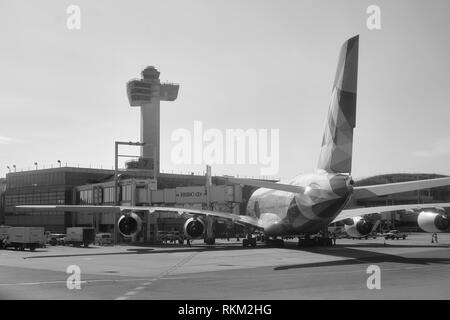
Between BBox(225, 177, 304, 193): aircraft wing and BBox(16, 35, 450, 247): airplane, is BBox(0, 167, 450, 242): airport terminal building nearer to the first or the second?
BBox(16, 35, 450, 247): airplane

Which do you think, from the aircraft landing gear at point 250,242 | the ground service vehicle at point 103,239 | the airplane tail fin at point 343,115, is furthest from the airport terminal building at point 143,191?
the airplane tail fin at point 343,115

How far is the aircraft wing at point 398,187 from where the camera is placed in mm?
26047

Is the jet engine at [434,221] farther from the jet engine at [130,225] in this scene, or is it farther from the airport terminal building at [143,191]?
the jet engine at [130,225]

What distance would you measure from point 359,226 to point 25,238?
32522 mm

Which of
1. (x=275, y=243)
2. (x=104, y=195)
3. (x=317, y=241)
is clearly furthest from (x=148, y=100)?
(x=317, y=241)

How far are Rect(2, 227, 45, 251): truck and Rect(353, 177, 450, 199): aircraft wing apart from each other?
110ft

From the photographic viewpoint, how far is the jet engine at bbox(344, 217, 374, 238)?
4606 centimetres

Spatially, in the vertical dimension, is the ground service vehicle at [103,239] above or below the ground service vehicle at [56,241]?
above

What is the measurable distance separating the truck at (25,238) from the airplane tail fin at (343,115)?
102ft

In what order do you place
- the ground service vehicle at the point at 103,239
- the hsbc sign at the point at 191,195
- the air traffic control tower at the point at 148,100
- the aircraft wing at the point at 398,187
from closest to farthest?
the aircraft wing at the point at 398,187
the ground service vehicle at the point at 103,239
the hsbc sign at the point at 191,195
the air traffic control tower at the point at 148,100

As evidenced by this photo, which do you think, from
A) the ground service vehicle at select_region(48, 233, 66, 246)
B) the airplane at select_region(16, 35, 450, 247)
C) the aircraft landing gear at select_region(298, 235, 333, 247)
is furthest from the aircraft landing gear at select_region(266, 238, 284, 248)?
the ground service vehicle at select_region(48, 233, 66, 246)
